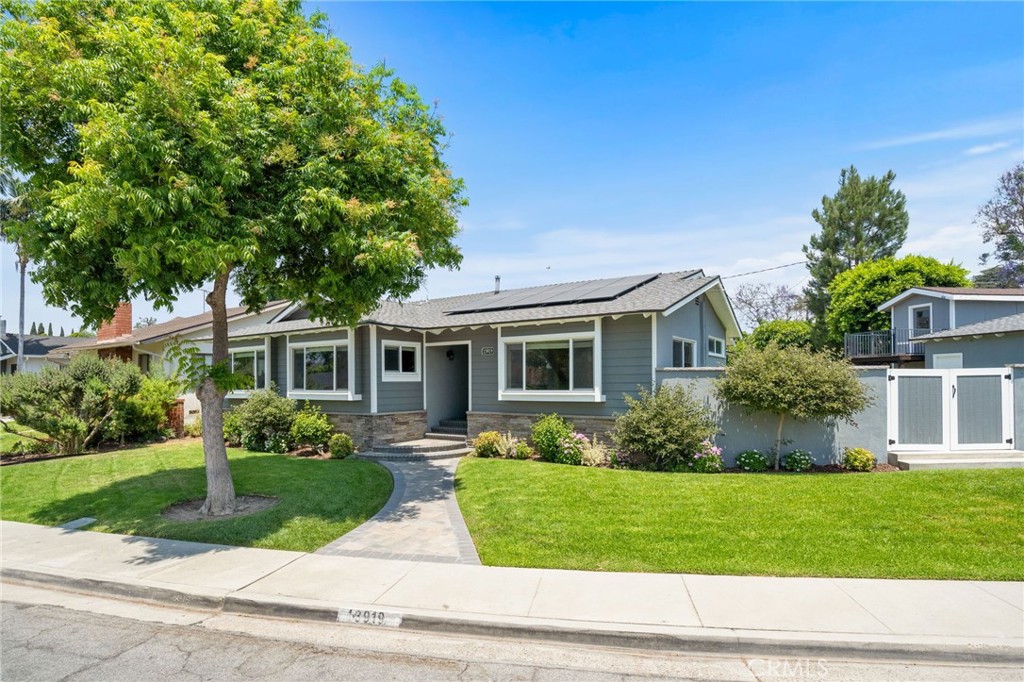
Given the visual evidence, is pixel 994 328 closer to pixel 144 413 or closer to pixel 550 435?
pixel 550 435

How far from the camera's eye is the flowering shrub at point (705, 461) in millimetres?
10328

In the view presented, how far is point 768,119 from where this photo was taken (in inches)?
492

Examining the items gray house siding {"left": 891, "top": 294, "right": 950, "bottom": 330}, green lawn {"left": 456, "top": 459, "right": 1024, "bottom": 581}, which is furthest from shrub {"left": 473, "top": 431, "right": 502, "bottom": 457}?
gray house siding {"left": 891, "top": 294, "right": 950, "bottom": 330}

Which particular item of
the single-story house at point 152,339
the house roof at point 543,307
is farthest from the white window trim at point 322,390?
the single-story house at point 152,339

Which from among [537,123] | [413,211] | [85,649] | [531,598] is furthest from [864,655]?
[537,123]

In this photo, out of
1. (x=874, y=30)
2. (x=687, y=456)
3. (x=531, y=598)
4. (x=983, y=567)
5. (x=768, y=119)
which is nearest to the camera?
(x=531, y=598)

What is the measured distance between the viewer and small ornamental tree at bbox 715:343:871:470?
32.0ft

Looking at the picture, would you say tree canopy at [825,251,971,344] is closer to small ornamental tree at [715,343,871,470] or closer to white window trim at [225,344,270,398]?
small ornamental tree at [715,343,871,470]

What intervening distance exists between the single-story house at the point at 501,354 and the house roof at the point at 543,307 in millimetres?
54

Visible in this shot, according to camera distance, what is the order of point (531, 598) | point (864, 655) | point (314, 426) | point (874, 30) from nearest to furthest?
point (864, 655) < point (531, 598) < point (874, 30) < point (314, 426)

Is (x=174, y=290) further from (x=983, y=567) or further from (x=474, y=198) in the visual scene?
(x=983, y=567)

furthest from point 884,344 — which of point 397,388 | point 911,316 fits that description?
point 397,388

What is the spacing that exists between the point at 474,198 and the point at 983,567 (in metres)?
9.15

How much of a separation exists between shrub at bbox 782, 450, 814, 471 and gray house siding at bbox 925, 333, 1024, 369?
10.3 meters
